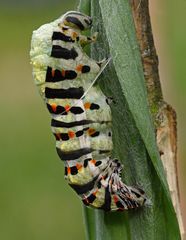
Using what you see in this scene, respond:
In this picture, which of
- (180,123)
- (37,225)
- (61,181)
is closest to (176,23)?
(180,123)

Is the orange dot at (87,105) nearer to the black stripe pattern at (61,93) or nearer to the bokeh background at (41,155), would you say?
the black stripe pattern at (61,93)

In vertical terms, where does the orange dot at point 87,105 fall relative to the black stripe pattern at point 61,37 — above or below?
below

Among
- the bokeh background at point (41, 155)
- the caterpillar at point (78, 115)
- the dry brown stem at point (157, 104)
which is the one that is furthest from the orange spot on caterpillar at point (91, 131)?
the bokeh background at point (41, 155)

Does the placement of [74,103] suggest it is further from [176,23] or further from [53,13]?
[53,13]

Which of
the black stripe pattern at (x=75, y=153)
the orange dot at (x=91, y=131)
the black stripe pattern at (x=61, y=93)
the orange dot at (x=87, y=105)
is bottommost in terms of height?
the black stripe pattern at (x=75, y=153)

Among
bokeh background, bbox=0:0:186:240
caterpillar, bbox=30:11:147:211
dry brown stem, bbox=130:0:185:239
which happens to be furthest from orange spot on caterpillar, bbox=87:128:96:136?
bokeh background, bbox=0:0:186:240

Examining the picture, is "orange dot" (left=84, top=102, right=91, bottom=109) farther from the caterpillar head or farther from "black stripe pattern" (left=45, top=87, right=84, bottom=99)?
the caterpillar head
